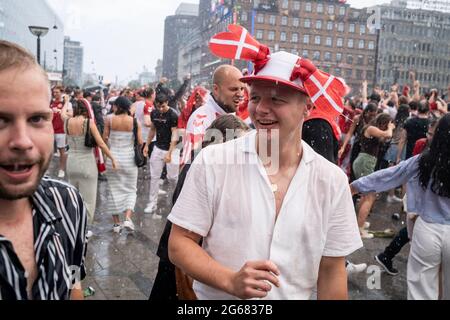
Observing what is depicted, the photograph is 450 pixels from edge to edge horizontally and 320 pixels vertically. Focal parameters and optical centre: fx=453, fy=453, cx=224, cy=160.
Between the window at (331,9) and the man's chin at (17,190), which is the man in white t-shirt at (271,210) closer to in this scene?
the man's chin at (17,190)

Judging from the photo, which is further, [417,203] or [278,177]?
[417,203]

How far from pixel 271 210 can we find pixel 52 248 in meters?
0.78

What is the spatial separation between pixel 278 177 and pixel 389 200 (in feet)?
25.5

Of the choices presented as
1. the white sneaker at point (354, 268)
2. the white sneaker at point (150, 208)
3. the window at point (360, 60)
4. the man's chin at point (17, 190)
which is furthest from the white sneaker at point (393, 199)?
the window at point (360, 60)

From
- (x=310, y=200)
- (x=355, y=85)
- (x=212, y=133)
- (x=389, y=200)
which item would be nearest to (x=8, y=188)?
(x=310, y=200)

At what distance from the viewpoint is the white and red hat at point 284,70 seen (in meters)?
1.83

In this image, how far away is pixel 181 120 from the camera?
6879mm

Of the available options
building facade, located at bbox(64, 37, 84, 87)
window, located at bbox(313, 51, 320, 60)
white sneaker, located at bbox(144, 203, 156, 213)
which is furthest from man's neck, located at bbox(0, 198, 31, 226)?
building facade, located at bbox(64, 37, 84, 87)

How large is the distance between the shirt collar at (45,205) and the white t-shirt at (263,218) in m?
0.47

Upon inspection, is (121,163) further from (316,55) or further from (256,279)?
(316,55)

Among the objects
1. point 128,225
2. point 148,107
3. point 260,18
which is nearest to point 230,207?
point 128,225

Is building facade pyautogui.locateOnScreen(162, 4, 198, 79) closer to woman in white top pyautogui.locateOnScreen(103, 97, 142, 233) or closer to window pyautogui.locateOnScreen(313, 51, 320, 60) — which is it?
window pyautogui.locateOnScreen(313, 51, 320, 60)

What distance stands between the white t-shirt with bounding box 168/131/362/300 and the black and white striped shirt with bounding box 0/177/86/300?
0.38 meters

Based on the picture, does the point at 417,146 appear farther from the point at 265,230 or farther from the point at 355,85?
the point at 355,85
